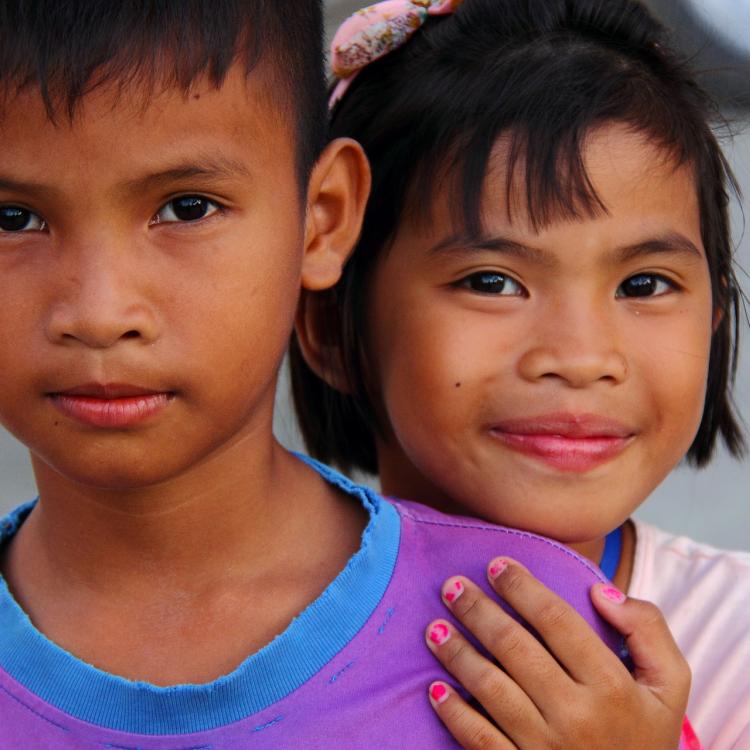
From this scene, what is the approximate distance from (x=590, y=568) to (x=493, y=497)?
0.24 metres

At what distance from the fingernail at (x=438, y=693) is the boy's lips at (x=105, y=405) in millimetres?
470

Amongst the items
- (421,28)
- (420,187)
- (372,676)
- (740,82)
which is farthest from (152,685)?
(740,82)

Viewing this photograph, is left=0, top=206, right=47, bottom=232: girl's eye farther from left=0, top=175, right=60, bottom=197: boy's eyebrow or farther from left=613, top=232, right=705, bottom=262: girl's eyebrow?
left=613, top=232, right=705, bottom=262: girl's eyebrow

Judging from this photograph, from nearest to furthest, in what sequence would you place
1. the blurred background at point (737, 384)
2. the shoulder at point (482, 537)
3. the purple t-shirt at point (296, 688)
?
the purple t-shirt at point (296, 688) < the shoulder at point (482, 537) < the blurred background at point (737, 384)

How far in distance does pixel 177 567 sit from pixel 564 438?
0.59m

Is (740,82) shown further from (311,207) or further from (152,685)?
(152,685)

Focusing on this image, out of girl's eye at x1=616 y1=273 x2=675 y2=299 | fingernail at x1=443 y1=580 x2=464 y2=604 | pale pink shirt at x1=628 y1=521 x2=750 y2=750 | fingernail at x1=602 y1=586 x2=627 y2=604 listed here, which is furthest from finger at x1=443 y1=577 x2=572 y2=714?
girl's eye at x1=616 y1=273 x2=675 y2=299

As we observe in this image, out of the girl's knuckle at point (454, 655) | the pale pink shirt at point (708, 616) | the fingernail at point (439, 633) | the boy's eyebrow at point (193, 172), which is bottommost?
the pale pink shirt at point (708, 616)

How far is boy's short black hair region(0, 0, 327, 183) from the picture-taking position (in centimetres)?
136

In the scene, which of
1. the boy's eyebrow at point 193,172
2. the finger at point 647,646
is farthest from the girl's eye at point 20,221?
the finger at point 647,646

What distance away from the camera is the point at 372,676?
148 centimetres

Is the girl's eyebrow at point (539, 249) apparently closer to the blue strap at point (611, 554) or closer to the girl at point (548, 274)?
the girl at point (548, 274)

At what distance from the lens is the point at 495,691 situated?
4.88 ft

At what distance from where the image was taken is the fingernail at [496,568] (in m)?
1.56
